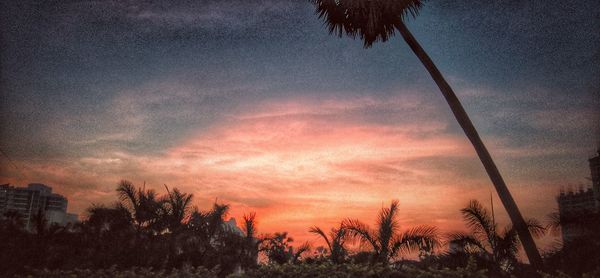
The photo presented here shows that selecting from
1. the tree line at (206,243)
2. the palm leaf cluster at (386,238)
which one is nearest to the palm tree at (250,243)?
the tree line at (206,243)

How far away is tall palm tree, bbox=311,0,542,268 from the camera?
→ 36.4 feet

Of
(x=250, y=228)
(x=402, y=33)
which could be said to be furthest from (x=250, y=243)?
(x=402, y=33)

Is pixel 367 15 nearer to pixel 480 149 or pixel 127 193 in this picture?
pixel 480 149

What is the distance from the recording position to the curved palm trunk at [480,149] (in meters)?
10.9

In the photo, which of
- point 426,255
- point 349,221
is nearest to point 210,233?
point 349,221

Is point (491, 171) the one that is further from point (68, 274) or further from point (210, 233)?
point (210, 233)

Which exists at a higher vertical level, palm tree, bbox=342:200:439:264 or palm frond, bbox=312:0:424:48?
palm frond, bbox=312:0:424:48

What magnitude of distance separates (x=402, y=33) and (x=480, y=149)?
3.93 meters

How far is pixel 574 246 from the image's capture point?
1211 centimetres

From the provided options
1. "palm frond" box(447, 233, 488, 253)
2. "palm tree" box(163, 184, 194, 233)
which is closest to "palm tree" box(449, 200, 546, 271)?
"palm frond" box(447, 233, 488, 253)

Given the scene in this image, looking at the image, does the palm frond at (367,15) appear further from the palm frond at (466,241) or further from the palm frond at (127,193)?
the palm frond at (127,193)

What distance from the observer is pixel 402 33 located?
13.0 metres

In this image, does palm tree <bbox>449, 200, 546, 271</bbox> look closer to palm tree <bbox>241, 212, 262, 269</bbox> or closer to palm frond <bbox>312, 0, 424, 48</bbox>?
palm frond <bbox>312, 0, 424, 48</bbox>

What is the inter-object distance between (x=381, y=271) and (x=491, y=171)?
547 centimetres
